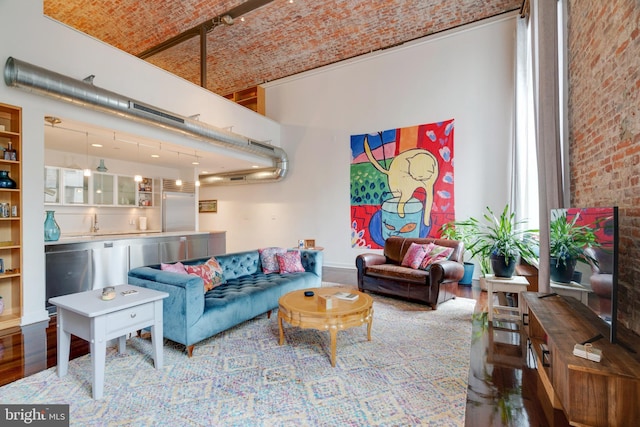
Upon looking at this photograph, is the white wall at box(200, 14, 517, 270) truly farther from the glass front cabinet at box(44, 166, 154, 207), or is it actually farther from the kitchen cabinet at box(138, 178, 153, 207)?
the glass front cabinet at box(44, 166, 154, 207)

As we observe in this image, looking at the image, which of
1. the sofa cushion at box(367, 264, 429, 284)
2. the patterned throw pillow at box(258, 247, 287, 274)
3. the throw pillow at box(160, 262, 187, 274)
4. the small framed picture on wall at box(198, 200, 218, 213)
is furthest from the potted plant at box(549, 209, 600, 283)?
the small framed picture on wall at box(198, 200, 218, 213)

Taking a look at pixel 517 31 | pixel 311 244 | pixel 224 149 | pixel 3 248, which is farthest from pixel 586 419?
pixel 224 149

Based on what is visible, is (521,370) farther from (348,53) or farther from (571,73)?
(348,53)

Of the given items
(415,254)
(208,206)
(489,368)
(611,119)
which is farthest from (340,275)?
(208,206)

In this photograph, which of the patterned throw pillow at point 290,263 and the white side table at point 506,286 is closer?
the white side table at point 506,286

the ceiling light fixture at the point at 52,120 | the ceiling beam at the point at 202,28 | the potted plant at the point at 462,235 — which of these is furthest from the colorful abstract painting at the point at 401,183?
the ceiling light fixture at the point at 52,120

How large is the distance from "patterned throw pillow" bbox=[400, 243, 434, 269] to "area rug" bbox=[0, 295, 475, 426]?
4.94 ft

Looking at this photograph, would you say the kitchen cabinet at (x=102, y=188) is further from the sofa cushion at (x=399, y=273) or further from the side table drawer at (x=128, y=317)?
the sofa cushion at (x=399, y=273)

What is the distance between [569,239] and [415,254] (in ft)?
7.41

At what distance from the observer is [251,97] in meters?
8.33

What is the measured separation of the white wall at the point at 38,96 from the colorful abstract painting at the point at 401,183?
4.15m

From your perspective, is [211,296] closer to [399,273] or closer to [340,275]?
[399,273]

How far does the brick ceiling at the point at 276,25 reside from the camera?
519cm

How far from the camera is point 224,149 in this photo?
235 inches
